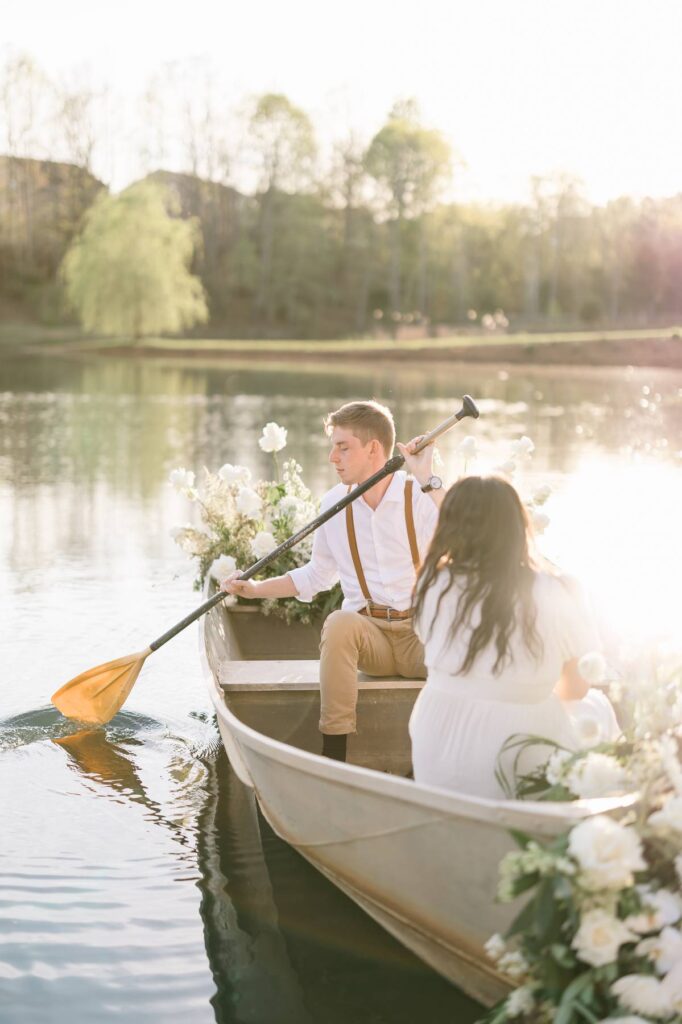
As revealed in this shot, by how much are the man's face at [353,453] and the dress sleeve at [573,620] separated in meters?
1.72

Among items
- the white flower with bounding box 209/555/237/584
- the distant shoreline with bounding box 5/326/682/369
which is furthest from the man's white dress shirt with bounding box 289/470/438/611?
the distant shoreline with bounding box 5/326/682/369

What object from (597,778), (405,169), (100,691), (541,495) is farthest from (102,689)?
(405,169)

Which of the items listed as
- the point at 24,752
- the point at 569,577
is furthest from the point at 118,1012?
the point at 24,752

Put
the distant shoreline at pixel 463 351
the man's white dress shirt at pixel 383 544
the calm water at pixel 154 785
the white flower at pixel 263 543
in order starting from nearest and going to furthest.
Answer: the calm water at pixel 154 785, the man's white dress shirt at pixel 383 544, the white flower at pixel 263 543, the distant shoreline at pixel 463 351

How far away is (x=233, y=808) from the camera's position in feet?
18.5

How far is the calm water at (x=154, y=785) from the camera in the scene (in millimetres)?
4160

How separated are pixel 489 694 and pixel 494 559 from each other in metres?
0.38

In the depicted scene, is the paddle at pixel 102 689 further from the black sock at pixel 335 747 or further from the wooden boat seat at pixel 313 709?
the black sock at pixel 335 747

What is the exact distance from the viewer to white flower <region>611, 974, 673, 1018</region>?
3.02 metres

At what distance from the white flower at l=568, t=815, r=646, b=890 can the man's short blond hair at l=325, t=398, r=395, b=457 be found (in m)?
2.38

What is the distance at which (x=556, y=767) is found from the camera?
3.43 meters

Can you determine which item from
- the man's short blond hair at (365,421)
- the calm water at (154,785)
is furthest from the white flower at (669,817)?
the man's short blond hair at (365,421)

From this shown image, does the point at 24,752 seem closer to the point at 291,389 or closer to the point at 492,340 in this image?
the point at 291,389

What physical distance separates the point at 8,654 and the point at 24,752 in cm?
→ 177
